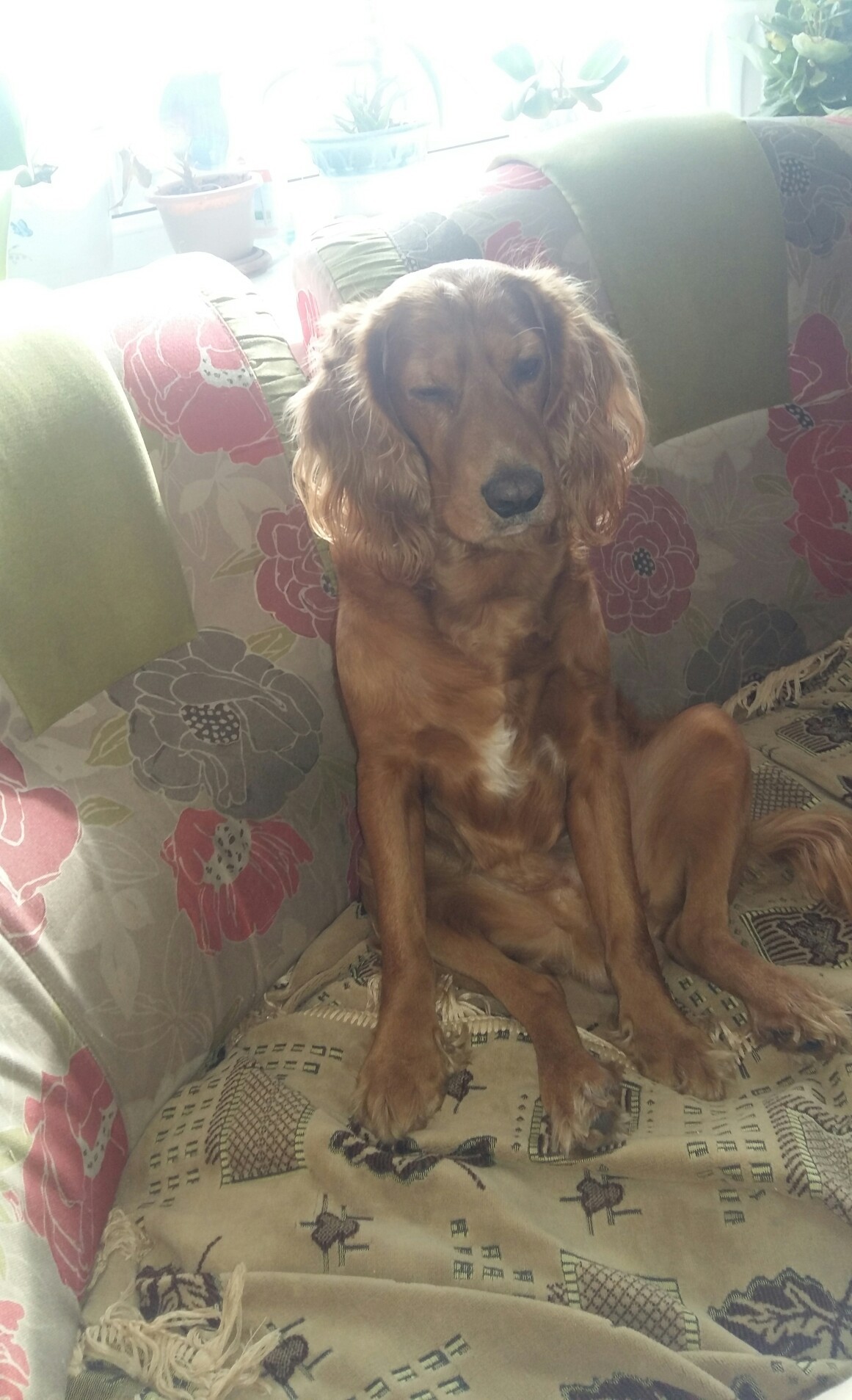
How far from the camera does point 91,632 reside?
152 cm

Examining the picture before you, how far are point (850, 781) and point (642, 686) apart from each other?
414 millimetres

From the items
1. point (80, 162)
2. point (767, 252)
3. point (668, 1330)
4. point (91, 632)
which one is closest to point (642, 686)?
point (767, 252)

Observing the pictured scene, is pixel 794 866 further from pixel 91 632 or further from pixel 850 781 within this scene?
pixel 91 632

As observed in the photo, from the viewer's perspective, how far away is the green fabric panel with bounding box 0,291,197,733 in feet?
4.69

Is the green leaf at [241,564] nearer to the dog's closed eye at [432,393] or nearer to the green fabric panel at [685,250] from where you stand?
the dog's closed eye at [432,393]

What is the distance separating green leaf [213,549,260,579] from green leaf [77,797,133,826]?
0.41m

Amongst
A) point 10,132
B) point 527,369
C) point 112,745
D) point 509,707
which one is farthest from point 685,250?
point 112,745

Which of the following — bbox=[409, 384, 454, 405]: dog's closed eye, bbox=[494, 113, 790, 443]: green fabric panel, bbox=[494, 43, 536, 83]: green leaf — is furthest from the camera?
bbox=[494, 43, 536, 83]: green leaf

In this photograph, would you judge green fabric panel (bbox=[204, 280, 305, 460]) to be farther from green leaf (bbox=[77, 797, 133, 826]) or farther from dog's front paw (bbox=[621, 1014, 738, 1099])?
dog's front paw (bbox=[621, 1014, 738, 1099])

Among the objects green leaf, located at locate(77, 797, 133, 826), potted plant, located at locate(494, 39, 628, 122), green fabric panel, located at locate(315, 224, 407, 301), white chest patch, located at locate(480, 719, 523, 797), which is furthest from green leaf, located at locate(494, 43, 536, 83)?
green leaf, located at locate(77, 797, 133, 826)

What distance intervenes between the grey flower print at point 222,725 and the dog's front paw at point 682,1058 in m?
0.65

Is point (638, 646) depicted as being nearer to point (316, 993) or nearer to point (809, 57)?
Answer: point (316, 993)

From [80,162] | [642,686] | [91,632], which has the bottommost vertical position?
[642,686]

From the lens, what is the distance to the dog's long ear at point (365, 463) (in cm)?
162
